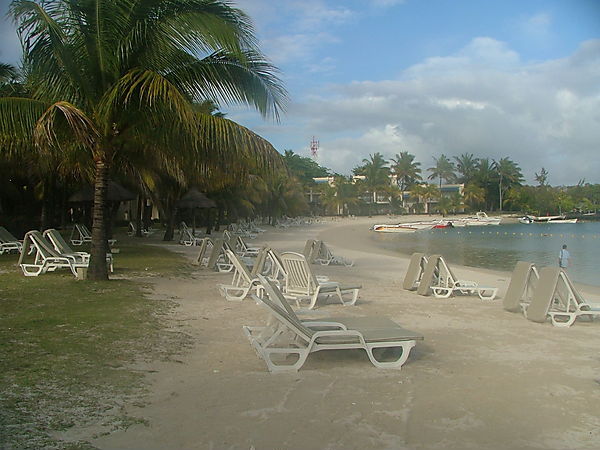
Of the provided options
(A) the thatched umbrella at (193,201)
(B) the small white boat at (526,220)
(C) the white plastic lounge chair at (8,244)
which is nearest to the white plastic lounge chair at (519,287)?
(C) the white plastic lounge chair at (8,244)

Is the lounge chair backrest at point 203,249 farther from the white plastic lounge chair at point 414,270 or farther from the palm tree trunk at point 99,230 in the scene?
the white plastic lounge chair at point 414,270

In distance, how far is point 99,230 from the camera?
35.8 feet

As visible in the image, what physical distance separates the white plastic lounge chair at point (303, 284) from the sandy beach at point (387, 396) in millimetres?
1266

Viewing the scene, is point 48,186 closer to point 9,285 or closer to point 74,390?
point 9,285

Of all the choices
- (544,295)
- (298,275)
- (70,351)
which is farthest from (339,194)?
(70,351)

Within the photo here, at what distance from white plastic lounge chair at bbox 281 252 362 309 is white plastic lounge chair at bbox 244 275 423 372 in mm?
2826

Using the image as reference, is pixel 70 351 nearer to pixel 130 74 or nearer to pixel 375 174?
pixel 130 74

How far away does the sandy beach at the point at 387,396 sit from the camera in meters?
3.57

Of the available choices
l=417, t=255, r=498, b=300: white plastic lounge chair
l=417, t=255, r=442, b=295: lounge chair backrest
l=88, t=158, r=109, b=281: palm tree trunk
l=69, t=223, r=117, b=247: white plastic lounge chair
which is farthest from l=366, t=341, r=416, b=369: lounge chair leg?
l=69, t=223, r=117, b=247: white plastic lounge chair

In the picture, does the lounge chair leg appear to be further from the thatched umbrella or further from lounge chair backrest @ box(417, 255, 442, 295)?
the thatched umbrella

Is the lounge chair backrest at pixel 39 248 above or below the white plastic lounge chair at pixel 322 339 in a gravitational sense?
above

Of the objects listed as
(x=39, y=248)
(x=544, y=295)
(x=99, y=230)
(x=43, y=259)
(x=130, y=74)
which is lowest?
(x=544, y=295)

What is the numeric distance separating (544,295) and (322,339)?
3858mm

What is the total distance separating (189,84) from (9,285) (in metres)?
4.92
